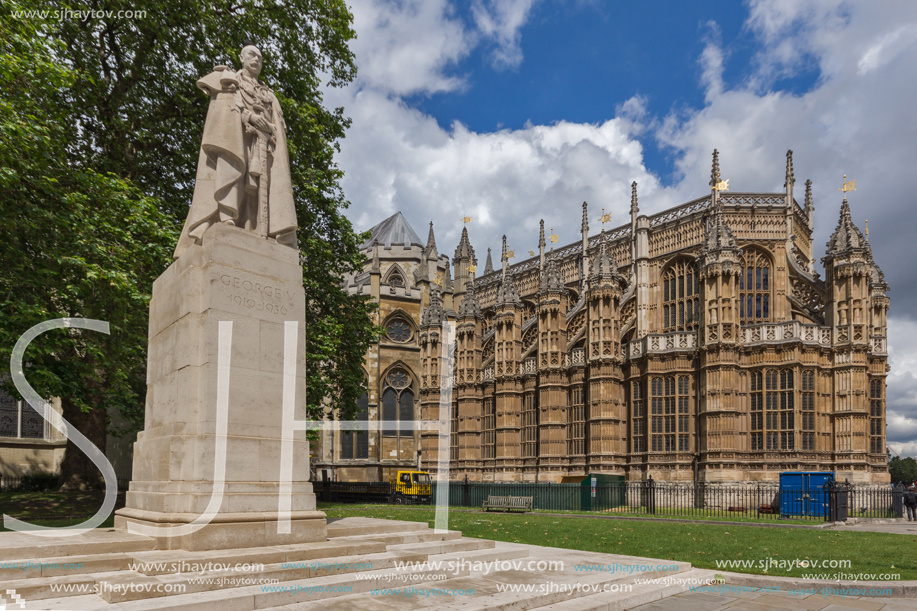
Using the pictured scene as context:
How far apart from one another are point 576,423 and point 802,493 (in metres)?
12.5

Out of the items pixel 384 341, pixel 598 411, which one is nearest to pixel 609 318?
pixel 598 411

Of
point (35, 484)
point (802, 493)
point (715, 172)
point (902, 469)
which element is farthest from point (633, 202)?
point (902, 469)

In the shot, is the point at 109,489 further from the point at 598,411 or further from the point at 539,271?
the point at 539,271

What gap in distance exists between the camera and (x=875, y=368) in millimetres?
27062

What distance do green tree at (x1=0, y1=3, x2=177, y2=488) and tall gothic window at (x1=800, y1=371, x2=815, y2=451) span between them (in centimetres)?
2391

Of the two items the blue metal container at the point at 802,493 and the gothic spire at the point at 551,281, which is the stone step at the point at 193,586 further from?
the gothic spire at the point at 551,281

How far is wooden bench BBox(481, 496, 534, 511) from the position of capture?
Result: 22.0 metres

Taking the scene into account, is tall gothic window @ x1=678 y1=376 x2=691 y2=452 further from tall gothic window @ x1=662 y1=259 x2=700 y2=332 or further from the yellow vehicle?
the yellow vehicle

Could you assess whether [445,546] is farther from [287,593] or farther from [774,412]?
[774,412]

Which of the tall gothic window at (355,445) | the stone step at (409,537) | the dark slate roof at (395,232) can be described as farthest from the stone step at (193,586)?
the dark slate roof at (395,232)

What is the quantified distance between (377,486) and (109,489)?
2333 cm

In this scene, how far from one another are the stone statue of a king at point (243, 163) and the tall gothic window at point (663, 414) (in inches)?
915

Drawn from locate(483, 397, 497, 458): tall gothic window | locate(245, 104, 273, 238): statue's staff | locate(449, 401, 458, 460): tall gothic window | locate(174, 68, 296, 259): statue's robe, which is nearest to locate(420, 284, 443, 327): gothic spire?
locate(449, 401, 458, 460): tall gothic window

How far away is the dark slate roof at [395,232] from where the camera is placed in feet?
185
